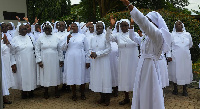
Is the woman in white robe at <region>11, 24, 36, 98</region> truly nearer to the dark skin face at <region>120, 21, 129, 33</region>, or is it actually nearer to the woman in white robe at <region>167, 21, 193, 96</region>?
the dark skin face at <region>120, 21, 129, 33</region>

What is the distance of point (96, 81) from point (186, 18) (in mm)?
4732

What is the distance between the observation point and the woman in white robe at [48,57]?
7160 millimetres

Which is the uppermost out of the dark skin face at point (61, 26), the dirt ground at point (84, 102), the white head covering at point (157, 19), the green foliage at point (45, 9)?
the green foliage at point (45, 9)

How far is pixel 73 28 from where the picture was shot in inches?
276

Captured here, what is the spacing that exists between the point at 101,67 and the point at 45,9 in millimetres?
9011

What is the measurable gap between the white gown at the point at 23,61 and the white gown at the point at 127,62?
2.64 meters

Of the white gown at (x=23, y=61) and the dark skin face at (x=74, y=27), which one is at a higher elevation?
the dark skin face at (x=74, y=27)

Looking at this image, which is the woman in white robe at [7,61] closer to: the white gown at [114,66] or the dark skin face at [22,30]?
the dark skin face at [22,30]

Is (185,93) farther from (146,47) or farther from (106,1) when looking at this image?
(106,1)

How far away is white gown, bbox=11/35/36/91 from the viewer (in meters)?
7.10

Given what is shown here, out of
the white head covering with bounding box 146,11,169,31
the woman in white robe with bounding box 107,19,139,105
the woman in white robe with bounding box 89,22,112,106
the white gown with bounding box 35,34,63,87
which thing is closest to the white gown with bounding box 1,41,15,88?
the white gown with bounding box 35,34,63,87

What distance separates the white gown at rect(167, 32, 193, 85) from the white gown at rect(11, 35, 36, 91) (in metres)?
4.26

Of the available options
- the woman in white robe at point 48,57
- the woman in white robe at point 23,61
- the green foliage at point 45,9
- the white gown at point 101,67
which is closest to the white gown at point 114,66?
the white gown at point 101,67

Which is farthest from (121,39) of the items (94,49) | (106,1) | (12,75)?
(106,1)
